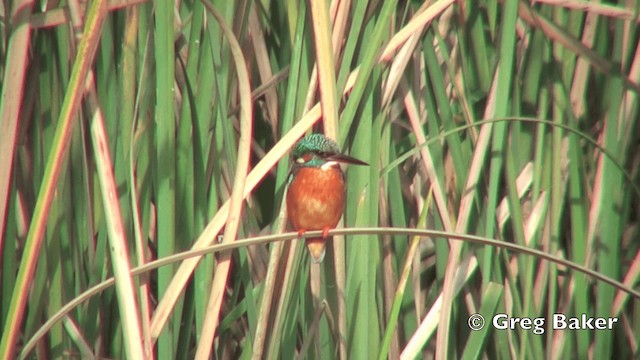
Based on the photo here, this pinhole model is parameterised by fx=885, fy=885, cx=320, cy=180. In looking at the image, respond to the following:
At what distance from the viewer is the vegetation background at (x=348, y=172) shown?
73.8 inches

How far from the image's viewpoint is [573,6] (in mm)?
2213

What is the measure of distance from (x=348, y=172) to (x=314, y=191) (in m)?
0.19

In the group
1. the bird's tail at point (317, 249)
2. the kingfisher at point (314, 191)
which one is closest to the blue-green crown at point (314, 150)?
the kingfisher at point (314, 191)

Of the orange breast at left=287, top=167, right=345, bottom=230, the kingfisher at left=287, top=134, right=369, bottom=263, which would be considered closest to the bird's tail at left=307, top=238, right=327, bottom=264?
the kingfisher at left=287, top=134, right=369, bottom=263

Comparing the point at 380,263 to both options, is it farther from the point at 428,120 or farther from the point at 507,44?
the point at 507,44

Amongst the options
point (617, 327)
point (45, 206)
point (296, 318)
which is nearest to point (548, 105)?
point (617, 327)

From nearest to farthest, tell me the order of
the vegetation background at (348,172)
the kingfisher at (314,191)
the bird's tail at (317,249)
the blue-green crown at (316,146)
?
1. the vegetation background at (348,172)
2. the blue-green crown at (316,146)
3. the bird's tail at (317,249)
4. the kingfisher at (314,191)

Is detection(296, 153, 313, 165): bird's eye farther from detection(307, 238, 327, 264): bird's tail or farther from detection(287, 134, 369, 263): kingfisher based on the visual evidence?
detection(307, 238, 327, 264): bird's tail

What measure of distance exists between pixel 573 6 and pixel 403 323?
898mm

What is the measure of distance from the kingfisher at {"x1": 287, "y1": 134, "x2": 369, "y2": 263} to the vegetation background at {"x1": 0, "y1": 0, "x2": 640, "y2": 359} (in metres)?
0.07

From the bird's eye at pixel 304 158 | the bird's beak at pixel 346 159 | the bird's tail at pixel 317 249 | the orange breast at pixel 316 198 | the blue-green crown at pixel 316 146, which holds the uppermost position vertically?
the blue-green crown at pixel 316 146

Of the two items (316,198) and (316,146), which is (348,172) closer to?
(316,146)

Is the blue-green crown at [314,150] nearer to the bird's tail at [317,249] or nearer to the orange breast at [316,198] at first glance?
the orange breast at [316,198]

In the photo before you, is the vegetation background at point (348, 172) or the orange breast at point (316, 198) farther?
the orange breast at point (316, 198)
